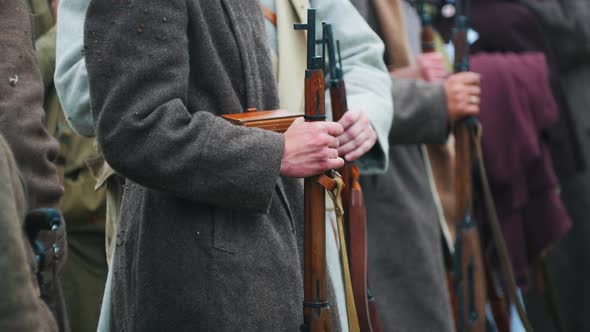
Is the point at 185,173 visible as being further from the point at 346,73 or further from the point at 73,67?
the point at 346,73

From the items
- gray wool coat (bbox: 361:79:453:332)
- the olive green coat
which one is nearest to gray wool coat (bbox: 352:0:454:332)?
gray wool coat (bbox: 361:79:453:332)

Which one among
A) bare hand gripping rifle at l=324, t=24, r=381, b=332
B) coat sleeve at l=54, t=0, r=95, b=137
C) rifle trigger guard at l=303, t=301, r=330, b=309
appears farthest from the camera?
bare hand gripping rifle at l=324, t=24, r=381, b=332

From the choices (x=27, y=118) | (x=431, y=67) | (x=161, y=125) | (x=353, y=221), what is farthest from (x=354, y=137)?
(x=431, y=67)

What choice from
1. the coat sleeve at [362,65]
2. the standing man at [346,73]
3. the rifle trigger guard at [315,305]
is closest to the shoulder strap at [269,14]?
the standing man at [346,73]

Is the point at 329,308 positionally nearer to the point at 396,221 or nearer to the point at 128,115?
the point at 128,115

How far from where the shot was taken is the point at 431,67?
4.30 metres

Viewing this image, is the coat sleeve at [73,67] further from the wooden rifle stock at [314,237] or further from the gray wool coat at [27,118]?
the wooden rifle stock at [314,237]

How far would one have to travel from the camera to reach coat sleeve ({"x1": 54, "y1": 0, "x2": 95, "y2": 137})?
9.13ft

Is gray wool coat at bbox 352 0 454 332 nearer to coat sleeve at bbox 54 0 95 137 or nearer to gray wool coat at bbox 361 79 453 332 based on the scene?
gray wool coat at bbox 361 79 453 332

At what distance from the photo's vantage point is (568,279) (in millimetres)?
5887

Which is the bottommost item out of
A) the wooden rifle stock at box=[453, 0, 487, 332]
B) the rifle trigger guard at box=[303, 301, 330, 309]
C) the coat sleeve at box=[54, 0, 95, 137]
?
the wooden rifle stock at box=[453, 0, 487, 332]

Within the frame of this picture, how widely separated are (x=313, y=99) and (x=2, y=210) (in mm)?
774

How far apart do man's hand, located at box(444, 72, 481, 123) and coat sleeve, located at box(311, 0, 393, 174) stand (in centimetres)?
90

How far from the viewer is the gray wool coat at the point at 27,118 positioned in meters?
2.89
